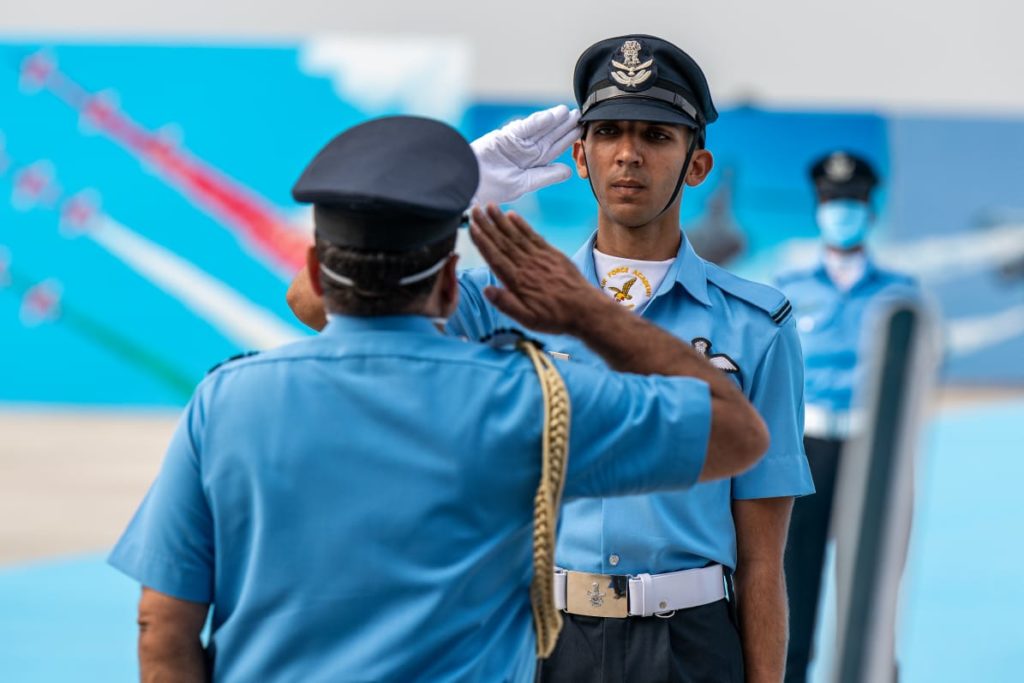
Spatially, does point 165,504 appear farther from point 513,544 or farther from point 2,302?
point 2,302

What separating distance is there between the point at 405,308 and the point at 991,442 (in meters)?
11.5

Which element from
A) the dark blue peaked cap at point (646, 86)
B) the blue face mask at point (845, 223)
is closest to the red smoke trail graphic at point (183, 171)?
the blue face mask at point (845, 223)

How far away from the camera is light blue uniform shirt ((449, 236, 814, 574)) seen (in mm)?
2469

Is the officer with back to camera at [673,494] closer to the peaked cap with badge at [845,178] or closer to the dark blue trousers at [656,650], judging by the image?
the dark blue trousers at [656,650]

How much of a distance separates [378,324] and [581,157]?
102cm

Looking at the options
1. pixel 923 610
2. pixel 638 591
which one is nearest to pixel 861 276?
pixel 923 610

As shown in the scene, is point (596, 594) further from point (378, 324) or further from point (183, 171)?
point (183, 171)

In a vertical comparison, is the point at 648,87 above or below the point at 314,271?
above

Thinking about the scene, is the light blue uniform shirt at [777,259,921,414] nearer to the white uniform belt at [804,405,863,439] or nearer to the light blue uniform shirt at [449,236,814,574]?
the white uniform belt at [804,405,863,439]

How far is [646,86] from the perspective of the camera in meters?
2.56

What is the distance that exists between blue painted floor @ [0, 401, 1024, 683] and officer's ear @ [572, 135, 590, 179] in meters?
1.60

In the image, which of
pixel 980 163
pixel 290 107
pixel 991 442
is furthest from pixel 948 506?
pixel 980 163

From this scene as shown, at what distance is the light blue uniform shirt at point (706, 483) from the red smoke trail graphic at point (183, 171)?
1005 centimetres

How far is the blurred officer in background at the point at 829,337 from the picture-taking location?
473 cm
